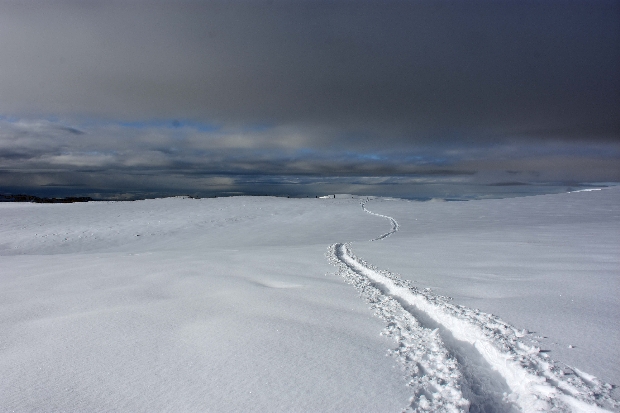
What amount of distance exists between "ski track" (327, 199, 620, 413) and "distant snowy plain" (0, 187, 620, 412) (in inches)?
0.6

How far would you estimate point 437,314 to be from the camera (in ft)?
14.7

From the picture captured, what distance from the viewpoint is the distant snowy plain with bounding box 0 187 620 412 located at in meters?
2.74

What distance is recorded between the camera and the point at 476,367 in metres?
3.22

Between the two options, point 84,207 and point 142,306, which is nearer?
point 142,306

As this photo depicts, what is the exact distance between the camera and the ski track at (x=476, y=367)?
263 cm

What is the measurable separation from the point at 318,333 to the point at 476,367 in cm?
154

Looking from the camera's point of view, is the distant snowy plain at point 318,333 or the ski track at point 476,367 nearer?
the ski track at point 476,367

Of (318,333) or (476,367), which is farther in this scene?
(318,333)

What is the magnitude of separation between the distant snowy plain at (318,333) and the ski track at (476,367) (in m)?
0.01

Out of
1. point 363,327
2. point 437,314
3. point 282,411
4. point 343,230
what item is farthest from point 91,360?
point 343,230

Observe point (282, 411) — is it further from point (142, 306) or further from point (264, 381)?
point (142, 306)

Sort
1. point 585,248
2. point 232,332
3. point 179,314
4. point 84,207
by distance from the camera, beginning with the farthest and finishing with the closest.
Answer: point 84,207
point 585,248
point 179,314
point 232,332

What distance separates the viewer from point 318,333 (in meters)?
3.85

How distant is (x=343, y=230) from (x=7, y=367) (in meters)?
15.7
